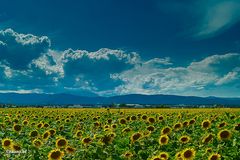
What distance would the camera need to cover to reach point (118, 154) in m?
10.6

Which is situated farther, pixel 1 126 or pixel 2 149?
pixel 1 126

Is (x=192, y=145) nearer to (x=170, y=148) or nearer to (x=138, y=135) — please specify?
(x=170, y=148)

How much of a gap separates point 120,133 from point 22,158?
4328 millimetres

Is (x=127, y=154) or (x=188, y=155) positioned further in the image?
(x=127, y=154)

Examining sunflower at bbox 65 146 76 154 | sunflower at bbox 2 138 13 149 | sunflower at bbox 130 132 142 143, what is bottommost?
sunflower at bbox 65 146 76 154

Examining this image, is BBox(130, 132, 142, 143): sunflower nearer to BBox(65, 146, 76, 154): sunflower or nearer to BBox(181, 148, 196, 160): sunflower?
BBox(65, 146, 76, 154): sunflower

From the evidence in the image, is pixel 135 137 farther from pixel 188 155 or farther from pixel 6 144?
pixel 188 155

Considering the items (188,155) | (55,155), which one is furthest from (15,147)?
(188,155)

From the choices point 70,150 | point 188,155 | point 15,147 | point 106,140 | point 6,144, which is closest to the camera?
point 188,155

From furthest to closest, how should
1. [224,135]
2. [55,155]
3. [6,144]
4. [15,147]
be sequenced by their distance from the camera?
[6,144] < [15,147] < [224,135] < [55,155]

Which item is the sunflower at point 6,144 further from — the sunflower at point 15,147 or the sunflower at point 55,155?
the sunflower at point 55,155

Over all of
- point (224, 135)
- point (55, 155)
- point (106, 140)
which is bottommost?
point (55, 155)

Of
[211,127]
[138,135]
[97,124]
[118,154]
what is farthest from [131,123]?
[118,154]

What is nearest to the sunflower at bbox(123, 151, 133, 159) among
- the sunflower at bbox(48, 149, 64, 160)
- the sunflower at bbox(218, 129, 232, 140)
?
the sunflower at bbox(48, 149, 64, 160)
